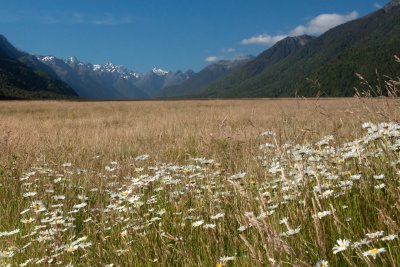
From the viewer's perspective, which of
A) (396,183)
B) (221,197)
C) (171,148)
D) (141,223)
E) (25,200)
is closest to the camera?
(396,183)

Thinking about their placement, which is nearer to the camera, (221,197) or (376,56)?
(221,197)

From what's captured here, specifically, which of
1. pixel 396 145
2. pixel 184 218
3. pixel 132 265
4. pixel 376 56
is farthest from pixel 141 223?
pixel 376 56

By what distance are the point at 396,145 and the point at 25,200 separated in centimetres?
458

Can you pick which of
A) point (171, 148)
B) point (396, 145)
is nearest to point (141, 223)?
point (396, 145)

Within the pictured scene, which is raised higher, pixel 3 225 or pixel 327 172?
pixel 327 172

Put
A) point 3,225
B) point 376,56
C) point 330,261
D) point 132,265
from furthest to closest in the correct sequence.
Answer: point 376,56
point 3,225
point 132,265
point 330,261

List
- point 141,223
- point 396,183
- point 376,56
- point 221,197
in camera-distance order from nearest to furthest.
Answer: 1. point 396,183
2. point 141,223
3. point 221,197
4. point 376,56

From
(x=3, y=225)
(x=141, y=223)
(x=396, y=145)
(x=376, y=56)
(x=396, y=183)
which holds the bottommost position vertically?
(x=3, y=225)

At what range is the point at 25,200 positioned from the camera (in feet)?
18.5

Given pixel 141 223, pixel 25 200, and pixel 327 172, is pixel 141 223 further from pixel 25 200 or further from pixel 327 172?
pixel 25 200

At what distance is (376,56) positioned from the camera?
190 meters

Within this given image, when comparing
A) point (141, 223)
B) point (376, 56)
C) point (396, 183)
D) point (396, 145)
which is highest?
point (376, 56)

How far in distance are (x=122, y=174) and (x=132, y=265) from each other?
274cm

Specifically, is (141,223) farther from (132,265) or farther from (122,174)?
(122,174)
